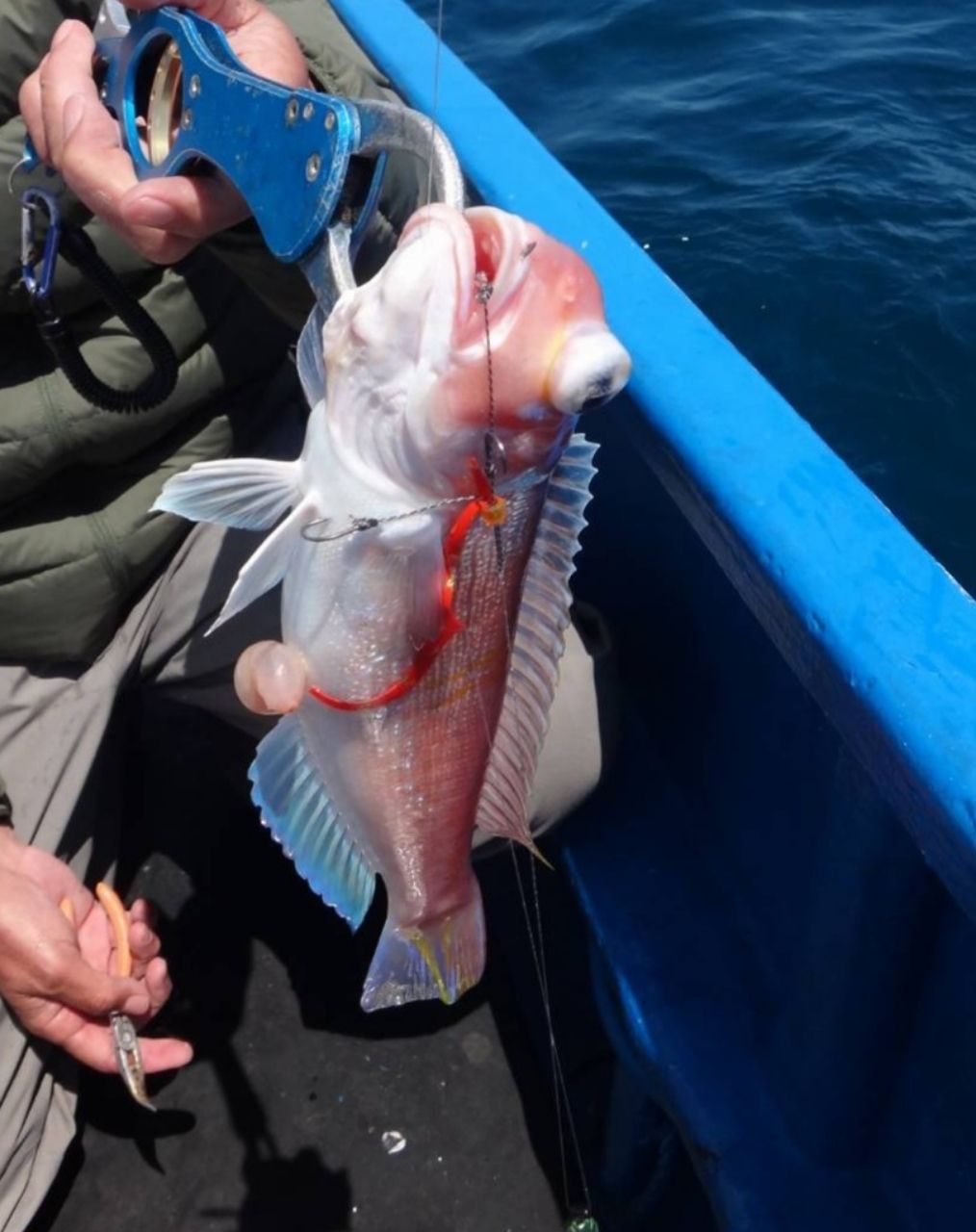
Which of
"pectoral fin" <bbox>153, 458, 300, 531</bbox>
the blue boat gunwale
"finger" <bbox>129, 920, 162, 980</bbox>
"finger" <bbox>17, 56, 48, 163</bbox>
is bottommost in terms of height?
"finger" <bbox>129, 920, 162, 980</bbox>

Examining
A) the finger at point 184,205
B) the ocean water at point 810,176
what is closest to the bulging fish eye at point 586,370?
the finger at point 184,205

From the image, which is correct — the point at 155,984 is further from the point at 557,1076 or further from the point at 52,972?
the point at 557,1076

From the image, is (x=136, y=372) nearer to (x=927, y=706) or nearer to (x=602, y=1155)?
(x=927, y=706)

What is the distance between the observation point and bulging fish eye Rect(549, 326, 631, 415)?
1.04 m

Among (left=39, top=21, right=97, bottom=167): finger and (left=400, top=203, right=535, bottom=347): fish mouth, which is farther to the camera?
(left=39, top=21, right=97, bottom=167): finger

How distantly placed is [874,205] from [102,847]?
3367 mm

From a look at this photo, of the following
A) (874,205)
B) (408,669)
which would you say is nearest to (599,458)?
(408,669)

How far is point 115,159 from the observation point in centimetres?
132

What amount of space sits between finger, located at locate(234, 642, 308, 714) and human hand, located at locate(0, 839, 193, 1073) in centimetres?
59

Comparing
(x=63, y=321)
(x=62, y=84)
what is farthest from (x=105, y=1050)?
(x=62, y=84)

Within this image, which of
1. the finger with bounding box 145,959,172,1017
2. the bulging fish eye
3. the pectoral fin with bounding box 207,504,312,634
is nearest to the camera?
the bulging fish eye

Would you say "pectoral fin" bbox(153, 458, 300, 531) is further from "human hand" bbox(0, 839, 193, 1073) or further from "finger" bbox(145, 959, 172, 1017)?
"finger" bbox(145, 959, 172, 1017)

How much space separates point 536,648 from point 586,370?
445 mm

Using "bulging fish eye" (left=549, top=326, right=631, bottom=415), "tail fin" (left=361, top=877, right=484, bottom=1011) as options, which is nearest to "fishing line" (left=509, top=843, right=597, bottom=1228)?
"tail fin" (left=361, top=877, right=484, bottom=1011)
